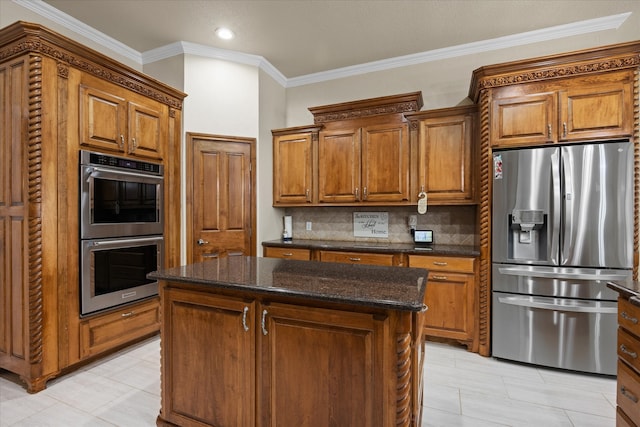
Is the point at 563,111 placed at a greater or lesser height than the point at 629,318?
greater

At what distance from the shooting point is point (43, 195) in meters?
2.20

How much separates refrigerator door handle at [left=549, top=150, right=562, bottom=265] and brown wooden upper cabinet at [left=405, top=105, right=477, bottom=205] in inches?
26.8

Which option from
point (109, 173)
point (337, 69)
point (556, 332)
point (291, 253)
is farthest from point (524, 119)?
point (109, 173)

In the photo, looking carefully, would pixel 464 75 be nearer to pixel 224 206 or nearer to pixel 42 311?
pixel 224 206

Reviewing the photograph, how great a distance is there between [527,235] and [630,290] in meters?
1.19

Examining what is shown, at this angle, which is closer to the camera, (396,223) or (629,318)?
(629,318)

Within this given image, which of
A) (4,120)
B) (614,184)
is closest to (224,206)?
(4,120)

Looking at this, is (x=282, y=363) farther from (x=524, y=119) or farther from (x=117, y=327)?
(x=524, y=119)

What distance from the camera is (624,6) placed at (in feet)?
9.14

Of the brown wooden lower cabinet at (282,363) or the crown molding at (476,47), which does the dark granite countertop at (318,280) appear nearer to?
the brown wooden lower cabinet at (282,363)

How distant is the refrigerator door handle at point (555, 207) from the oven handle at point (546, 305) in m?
0.35

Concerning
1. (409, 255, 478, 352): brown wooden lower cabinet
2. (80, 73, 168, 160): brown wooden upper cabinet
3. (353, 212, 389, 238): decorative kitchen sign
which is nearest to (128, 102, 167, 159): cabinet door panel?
(80, 73, 168, 160): brown wooden upper cabinet

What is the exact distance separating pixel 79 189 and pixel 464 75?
3937 mm

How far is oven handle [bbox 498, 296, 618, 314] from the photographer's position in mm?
2449
